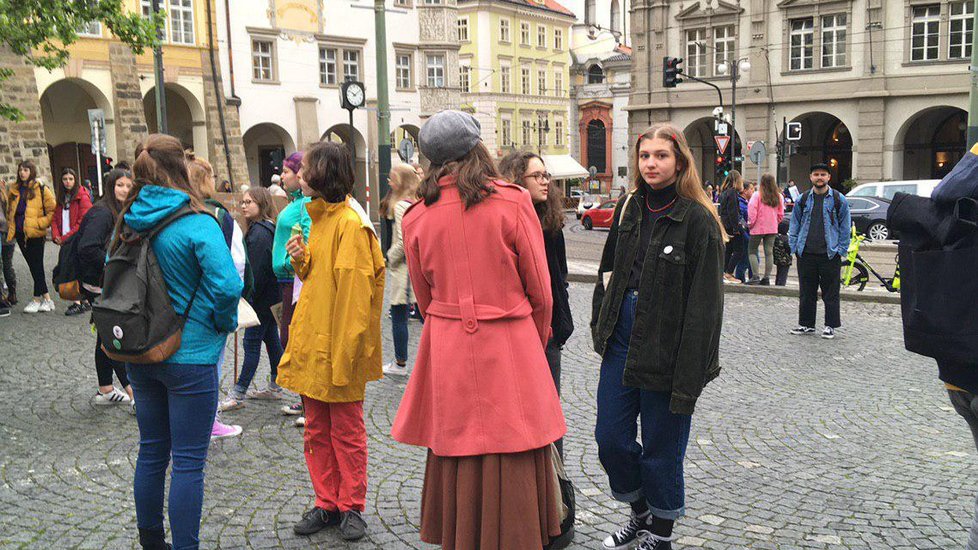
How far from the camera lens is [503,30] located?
67438 mm

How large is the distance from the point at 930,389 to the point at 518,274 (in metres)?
5.41

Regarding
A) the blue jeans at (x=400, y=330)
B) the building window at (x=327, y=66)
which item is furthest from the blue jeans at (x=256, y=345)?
the building window at (x=327, y=66)

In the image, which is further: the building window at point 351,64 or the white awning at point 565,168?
the white awning at point 565,168

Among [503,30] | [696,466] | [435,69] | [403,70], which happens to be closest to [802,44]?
[435,69]

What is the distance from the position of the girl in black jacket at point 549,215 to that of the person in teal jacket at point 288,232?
3.83 ft

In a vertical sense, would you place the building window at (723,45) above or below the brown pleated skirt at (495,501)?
above

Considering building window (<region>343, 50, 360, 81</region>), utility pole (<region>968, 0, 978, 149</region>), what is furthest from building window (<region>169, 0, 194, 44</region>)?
utility pole (<region>968, 0, 978, 149</region>)

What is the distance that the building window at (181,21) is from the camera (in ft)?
104

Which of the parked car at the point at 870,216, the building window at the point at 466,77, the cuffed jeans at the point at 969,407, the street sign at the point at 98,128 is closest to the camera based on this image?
the cuffed jeans at the point at 969,407

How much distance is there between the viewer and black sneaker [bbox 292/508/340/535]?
439 cm

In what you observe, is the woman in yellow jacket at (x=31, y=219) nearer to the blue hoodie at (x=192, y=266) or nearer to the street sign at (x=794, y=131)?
the blue hoodie at (x=192, y=266)

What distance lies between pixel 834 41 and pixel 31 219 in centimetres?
3699

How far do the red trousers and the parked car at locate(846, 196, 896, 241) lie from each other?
23237 mm

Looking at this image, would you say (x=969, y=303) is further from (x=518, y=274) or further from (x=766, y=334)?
(x=766, y=334)
